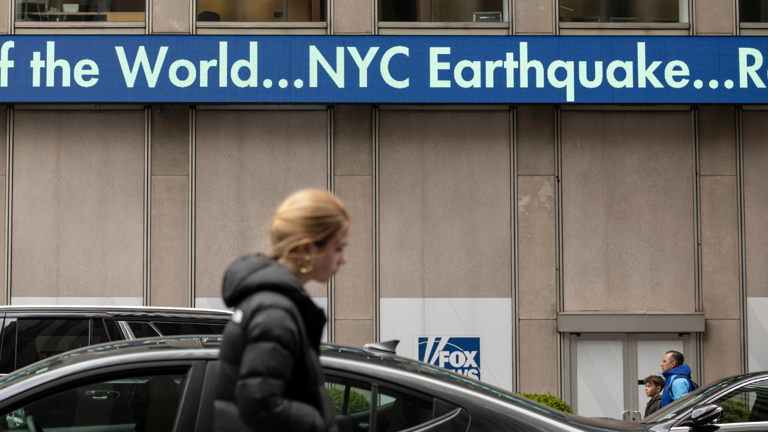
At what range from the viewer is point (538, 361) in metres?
11.0

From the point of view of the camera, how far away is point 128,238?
436 inches

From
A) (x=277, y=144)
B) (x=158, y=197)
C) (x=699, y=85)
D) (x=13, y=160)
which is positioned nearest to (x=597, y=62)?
(x=699, y=85)

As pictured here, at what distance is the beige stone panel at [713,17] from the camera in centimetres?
1135

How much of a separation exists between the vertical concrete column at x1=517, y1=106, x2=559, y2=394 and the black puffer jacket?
9.38m

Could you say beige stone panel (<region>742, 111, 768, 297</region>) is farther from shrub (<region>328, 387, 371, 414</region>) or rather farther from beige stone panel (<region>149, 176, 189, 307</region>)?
shrub (<region>328, 387, 371, 414</region>)

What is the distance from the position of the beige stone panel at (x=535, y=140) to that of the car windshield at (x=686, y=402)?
226 inches

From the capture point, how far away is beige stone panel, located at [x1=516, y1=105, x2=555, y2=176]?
36.7 ft

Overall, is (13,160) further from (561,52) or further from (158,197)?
(561,52)

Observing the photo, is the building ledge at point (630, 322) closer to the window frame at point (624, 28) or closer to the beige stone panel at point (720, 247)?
the beige stone panel at point (720, 247)

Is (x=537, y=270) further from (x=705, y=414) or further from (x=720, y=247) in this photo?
(x=705, y=414)

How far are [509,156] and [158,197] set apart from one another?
572 centimetres

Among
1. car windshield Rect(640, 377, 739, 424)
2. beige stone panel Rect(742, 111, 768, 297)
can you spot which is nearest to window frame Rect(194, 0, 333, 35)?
beige stone panel Rect(742, 111, 768, 297)

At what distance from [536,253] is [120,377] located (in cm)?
916

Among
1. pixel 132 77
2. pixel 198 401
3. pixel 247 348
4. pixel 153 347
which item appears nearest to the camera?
pixel 247 348
